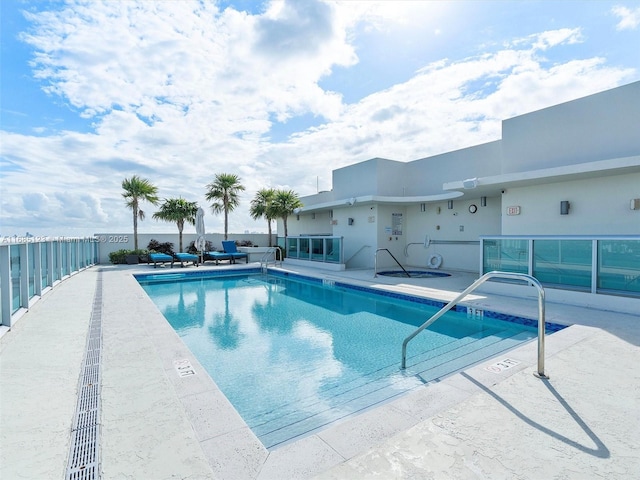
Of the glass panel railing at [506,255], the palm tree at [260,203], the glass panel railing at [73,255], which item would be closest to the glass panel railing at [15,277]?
the glass panel railing at [73,255]

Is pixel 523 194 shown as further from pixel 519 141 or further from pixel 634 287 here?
pixel 634 287

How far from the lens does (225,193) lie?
58.1 feet

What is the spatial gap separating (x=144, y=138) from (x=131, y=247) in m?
6.57

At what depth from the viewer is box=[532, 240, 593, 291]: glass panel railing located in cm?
610

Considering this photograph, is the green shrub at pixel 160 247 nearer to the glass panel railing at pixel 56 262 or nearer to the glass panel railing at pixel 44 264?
the glass panel railing at pixel 56 262

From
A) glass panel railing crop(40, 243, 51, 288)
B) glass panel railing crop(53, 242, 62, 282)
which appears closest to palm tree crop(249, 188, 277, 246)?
glass panel railing crop(53, 242, 62, 282)

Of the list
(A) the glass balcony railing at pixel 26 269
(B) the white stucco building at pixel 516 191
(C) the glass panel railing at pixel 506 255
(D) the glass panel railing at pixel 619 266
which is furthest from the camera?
(C) the glass panel railing at pixel 506 255

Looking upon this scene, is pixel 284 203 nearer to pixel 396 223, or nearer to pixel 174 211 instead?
pixel 174 211

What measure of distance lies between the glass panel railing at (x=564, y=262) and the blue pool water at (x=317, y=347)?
5.90 ft

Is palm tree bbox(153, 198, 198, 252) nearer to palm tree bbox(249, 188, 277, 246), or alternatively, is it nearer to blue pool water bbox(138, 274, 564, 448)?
palm tree bbox(249, 188, 277, 246)

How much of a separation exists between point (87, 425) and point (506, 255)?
7.74 meters

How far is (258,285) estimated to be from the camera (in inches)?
428

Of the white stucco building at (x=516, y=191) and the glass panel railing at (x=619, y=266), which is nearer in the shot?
the glass panel railing at (x=619, y=266)

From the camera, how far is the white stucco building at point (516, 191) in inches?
268
